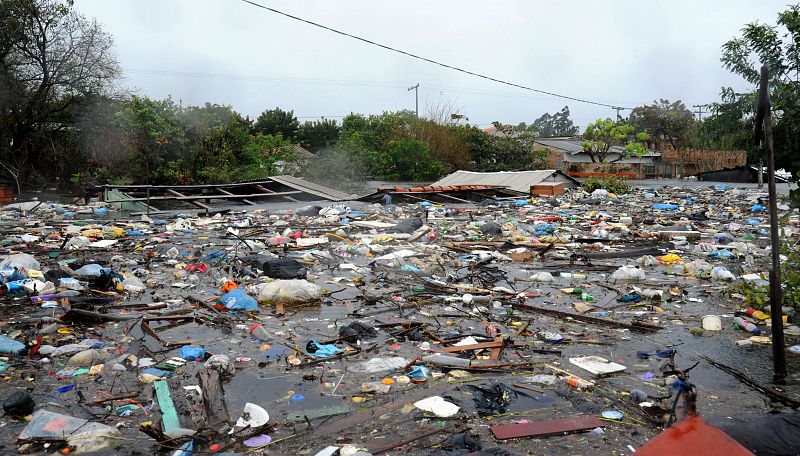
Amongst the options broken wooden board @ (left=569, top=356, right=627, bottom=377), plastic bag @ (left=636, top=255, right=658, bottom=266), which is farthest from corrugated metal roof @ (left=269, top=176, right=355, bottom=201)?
broken wooden board @ (left=569, top=356, right=627, bottom=377)

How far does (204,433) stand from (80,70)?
20.4m

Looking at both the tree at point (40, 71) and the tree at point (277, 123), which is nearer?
the tree at point (40, 71)

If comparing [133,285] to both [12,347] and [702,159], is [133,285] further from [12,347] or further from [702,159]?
[702,159]

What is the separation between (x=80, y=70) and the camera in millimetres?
19609

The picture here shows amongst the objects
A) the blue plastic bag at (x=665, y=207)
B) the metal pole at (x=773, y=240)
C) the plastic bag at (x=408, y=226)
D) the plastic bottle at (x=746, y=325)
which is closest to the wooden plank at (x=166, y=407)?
the metal pole at (x=773, y=240)

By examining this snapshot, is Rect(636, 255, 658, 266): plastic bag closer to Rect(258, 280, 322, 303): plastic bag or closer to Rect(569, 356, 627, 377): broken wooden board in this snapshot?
Rect(569, 356, 627, 377): broken wooden board

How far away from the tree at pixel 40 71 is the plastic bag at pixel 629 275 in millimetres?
19126

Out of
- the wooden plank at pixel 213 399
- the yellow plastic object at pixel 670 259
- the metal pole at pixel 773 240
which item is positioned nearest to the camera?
the wooden plank at pixel 213 399

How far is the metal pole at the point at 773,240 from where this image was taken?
2.93 meters

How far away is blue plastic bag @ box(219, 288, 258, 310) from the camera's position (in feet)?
15.8

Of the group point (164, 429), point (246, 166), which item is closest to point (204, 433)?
point (164, 429)

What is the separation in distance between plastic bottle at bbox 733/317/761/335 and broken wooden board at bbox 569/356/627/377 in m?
1.32

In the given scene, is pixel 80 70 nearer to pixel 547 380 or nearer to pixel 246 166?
pixel 246 166

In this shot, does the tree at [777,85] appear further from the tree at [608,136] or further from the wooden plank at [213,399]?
the tree at [608,136]
